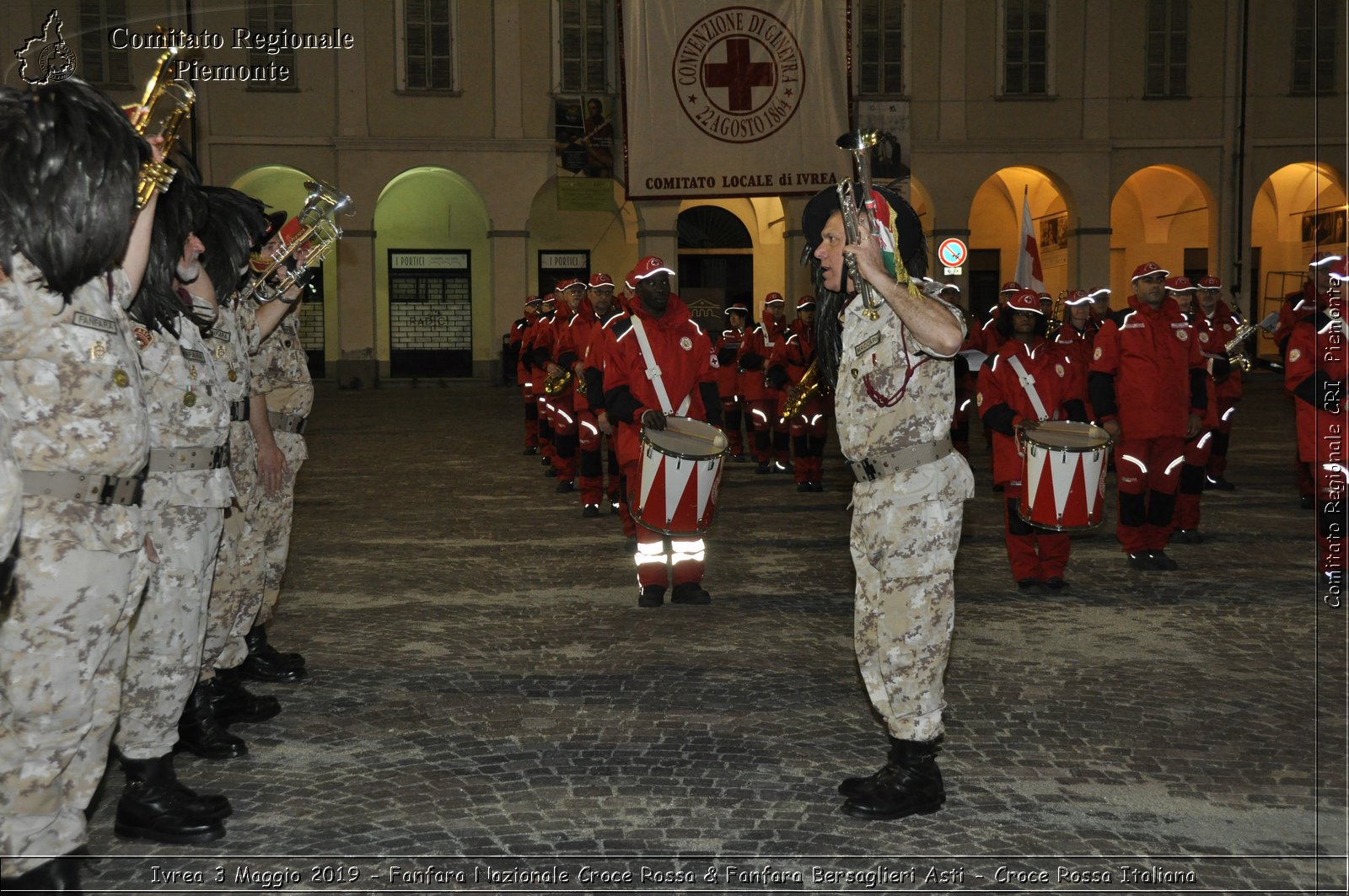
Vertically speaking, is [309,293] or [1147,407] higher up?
[309,293]

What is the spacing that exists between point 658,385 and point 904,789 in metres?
4.51

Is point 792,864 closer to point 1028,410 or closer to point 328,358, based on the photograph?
point 1028,410

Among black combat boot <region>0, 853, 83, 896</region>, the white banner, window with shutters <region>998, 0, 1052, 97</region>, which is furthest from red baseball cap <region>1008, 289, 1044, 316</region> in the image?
window with shutters <region>998, 0, 1052, 97</region>

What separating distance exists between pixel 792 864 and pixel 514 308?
3052 cm

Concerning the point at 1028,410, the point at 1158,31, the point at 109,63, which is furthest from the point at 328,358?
the point at 1028,410

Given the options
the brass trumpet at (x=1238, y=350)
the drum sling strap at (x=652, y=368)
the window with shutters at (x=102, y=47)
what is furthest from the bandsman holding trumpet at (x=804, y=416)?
the window with shutters at (x=102, y=47)

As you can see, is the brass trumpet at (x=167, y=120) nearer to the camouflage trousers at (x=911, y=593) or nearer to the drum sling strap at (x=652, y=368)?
the camouflage trousers at (x=911, y=593)

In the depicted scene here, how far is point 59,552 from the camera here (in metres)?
3.59

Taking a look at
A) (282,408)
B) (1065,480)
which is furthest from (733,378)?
(282,408)

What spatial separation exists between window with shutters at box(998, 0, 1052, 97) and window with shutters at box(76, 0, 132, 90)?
21675 mm

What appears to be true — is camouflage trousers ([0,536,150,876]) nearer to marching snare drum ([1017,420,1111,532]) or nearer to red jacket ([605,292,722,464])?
red jacket ([605,292,722,464])

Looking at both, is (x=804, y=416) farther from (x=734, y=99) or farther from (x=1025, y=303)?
(x=1025, y=303)

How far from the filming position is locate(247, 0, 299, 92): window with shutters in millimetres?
32000

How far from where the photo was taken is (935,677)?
182 inches
